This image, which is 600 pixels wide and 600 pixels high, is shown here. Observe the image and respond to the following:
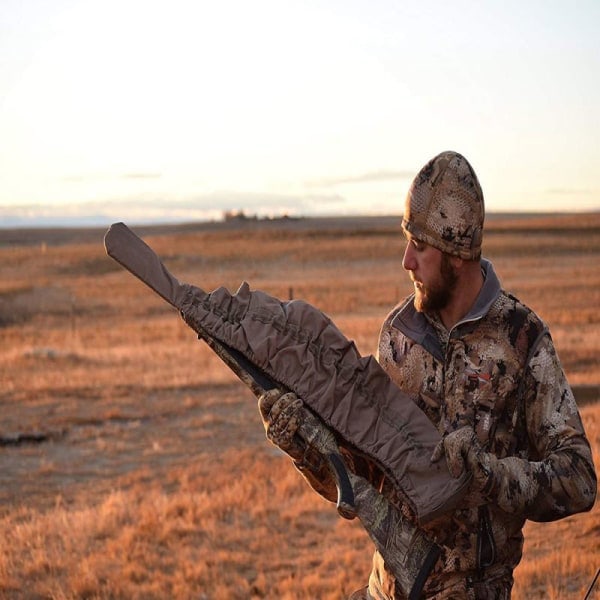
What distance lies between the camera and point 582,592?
6.11 meters

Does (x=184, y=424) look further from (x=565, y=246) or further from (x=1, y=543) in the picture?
(x=565, y=246)

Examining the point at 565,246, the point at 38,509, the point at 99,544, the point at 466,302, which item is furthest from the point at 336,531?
the point at 565,246

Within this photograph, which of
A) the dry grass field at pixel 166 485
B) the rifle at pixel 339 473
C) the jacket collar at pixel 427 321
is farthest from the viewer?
the dry grass field at pixel 166 485

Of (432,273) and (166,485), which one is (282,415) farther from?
(166,485)

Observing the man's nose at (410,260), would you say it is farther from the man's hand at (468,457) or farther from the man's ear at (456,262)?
the man's hand at (468,457)

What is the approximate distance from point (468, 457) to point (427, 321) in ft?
2.02

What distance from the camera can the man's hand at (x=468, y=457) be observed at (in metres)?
2.65

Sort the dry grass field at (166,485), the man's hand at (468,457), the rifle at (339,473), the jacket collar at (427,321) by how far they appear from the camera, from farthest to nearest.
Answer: the dry grass field at (166,485)
the jacket collar at (427,321)
the rifle at (339,473)
the man's hand at (468,457)

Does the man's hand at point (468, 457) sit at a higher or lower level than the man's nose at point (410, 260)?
lower

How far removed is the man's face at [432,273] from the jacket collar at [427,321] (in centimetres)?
10

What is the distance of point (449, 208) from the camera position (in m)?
2.96

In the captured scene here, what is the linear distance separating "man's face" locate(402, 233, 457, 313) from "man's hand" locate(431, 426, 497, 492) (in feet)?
1.69

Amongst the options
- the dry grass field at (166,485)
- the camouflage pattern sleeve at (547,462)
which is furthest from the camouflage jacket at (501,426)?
the dry grass field at (166,485)

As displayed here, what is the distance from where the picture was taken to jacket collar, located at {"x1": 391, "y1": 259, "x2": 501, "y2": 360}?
2941 millimetres
